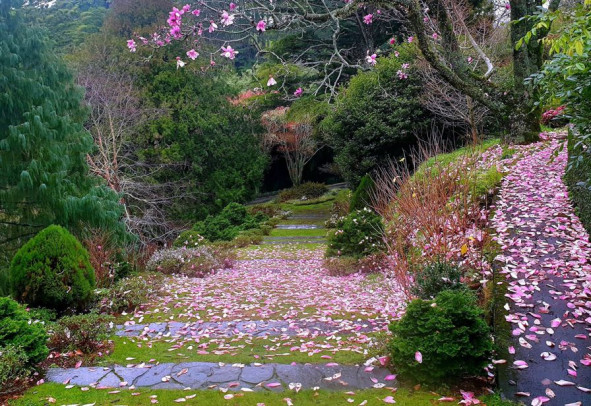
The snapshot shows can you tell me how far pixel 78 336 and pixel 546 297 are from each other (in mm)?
3916

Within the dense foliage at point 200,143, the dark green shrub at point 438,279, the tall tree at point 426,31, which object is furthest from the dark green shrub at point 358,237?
the dense foliage at point 200,143

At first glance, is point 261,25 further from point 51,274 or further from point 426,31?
point 426,31

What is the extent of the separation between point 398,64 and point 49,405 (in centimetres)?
1085

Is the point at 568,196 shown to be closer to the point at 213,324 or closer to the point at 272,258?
the point at 213,324

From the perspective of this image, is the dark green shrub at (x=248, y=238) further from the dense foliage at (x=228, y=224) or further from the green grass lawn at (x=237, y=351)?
the green grass lawn at (x=237, y=351)

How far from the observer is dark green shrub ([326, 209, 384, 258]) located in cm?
713

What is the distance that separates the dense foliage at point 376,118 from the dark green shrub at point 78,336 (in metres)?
8.33

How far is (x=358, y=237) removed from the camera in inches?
284

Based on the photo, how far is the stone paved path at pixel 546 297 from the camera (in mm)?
2416

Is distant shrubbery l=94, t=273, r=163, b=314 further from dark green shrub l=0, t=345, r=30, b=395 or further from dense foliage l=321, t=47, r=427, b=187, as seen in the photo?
dense foliage l=321, t=47, r=427, b=187

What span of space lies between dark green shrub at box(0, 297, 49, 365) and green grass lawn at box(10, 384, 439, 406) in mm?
373

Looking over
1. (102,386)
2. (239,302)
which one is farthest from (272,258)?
(102,386)

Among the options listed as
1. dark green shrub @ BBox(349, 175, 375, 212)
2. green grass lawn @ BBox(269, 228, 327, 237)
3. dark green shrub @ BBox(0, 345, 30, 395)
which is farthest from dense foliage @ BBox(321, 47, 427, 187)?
dark green shrub @ BBox(0, 345, 30, 395)

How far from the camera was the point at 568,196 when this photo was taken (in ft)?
17.0
